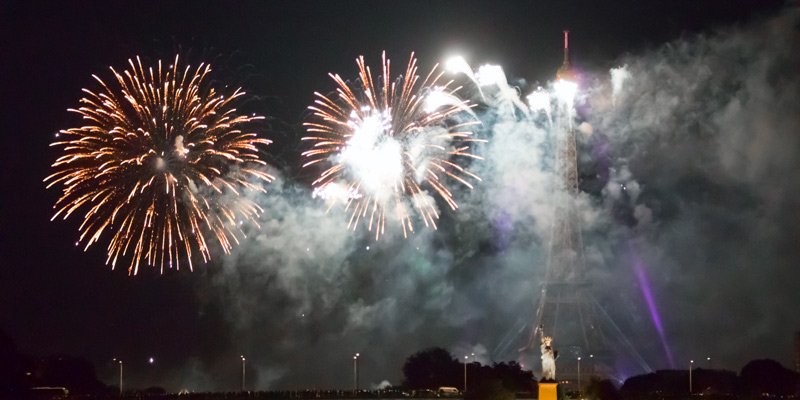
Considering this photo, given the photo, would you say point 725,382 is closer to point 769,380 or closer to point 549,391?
point 769,380

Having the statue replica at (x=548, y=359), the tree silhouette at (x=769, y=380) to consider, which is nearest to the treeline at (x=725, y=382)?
the tree silhouette at (x=769, y=380)

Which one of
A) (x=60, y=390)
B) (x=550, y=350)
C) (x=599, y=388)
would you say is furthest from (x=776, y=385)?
(x=60, y=390)

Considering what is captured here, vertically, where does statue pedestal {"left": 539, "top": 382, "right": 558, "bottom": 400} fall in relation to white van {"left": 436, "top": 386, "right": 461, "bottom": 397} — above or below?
above

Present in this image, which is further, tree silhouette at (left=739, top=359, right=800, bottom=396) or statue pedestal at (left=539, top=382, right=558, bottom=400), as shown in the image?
tree silhouette at (left=739, top=359, right=800, bottom=396)

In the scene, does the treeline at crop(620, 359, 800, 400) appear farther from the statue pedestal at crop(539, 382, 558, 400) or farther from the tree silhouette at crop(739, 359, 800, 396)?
the statue pedestal at crop(539, 382, 558, 400)

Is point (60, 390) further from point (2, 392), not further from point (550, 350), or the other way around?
point (550, 350)

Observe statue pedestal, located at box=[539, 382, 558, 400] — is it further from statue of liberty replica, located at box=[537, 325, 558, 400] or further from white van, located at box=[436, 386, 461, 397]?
white van, located at box=[436, 386, 461, 397]

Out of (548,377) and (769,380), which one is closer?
(548,377)

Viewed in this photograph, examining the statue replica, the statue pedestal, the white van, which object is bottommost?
the white van

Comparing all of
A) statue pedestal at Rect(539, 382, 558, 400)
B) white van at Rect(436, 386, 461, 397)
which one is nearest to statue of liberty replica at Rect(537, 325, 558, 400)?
statue pedestal at Rect(539, 382, 558, 400)

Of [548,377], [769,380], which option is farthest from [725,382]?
[548,377]

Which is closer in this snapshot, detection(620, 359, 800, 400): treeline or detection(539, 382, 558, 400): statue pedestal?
detection(539, 382, 558, 400): statue pedestal
